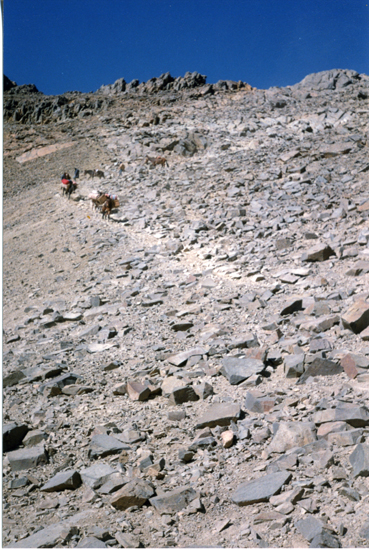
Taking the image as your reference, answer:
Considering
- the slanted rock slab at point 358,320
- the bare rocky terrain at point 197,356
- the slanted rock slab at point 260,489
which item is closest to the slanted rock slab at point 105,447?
the bare rocky terrain at point 197,356

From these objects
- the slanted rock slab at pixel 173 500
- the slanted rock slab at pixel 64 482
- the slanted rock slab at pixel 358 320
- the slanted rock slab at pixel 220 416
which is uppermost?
the slanted rock slab at pixel 358 320

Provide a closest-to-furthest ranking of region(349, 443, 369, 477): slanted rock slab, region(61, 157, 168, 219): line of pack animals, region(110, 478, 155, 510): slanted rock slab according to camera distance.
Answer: region(349, 443, 369, 477): slanted rock slab
region(110, 478, 155, 510): slanted rock slab
region(61, 157, 168, 219): line of pack animals

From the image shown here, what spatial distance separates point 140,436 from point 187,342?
2.14m

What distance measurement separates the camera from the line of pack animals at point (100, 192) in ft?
44.2

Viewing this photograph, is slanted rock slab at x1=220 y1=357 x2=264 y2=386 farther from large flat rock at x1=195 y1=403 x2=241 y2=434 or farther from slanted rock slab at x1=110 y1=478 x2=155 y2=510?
slanted rock slab at x1=110 y1=478 x2=155 y2=510

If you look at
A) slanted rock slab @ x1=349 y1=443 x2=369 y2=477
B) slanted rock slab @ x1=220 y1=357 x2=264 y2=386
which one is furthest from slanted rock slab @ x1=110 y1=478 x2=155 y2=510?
slanted rock slab @ x1=220 y1=357 x2=264 y2=386

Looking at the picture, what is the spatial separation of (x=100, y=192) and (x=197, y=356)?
36.5ft

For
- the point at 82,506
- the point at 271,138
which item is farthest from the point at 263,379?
the point at 271,138

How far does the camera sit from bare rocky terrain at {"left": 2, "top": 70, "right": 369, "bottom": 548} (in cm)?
285

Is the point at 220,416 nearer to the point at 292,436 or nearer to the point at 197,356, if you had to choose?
the point at 292,436

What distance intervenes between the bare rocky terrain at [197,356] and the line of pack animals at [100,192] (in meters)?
0.36

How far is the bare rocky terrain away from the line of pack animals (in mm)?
362

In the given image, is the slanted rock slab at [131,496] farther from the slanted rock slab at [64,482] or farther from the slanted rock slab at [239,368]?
the slanted rock slab at [239,368]

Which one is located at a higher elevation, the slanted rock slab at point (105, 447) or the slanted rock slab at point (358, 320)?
the slanted rock slab at point (358, 320)
